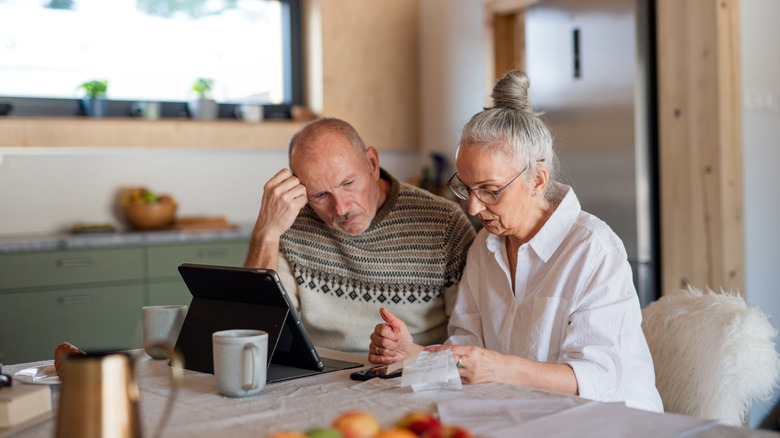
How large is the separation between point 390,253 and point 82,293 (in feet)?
6.56

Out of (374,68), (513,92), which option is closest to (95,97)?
(374,68)

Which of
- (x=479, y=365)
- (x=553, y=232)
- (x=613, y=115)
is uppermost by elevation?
(x=613, y=115)

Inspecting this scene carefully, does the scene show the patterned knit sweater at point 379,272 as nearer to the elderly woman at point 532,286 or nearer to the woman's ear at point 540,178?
the elderly woman at point 532,286

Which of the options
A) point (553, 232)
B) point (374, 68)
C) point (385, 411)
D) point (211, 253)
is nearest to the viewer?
point (385, 411)

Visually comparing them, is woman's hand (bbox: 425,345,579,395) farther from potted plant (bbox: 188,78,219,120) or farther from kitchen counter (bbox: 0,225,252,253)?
potted plant (bbox: 188,78,219,120)

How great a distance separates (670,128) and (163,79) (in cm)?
277

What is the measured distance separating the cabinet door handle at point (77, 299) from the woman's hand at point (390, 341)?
7.68ft

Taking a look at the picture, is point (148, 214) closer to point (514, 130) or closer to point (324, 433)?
point (514, 130)

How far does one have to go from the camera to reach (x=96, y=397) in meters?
0.87

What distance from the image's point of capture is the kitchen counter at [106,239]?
134 inches

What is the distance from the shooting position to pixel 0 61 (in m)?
3.92

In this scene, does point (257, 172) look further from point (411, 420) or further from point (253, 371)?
point (411, 420)

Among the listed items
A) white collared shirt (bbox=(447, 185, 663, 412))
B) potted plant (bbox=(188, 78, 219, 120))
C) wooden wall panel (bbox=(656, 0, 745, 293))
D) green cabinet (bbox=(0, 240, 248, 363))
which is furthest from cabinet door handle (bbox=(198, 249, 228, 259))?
white collared shirt (bbox=(447, 185, 663, 412))

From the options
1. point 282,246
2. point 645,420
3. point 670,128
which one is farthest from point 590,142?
point 645,420
